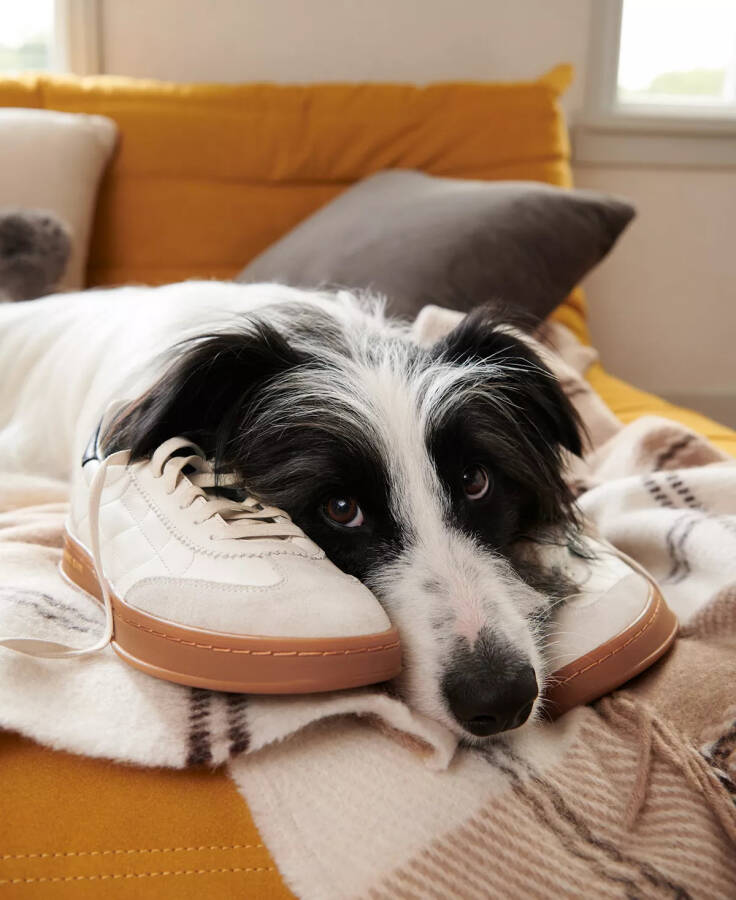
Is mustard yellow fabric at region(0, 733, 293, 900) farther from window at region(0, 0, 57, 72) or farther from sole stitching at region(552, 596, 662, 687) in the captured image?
window at region(0, 0, 57, 72)

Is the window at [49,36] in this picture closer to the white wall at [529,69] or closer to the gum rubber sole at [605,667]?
the white wall at [529,69]

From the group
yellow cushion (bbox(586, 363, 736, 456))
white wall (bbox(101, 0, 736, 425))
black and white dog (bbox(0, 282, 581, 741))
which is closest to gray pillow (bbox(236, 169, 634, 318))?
yellow cushion (bbox(586, 363, 736, 456))

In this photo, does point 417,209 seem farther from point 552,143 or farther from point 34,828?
point 34,828

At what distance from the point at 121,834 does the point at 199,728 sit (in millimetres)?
107

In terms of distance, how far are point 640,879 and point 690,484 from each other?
0.70 metres

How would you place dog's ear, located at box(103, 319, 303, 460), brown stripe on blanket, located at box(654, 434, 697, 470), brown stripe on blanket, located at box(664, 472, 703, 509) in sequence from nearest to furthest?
dog's ear, located at box(103, 319, 303, 460)
brown stripe on blanket, located at box(664, 472, 703, 509)
brown stripe on blanket, located at box(654, 434, 697, 470)

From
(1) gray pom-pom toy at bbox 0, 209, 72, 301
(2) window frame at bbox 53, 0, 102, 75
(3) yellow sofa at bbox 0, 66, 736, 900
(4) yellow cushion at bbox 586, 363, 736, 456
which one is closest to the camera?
(4) yellow cushion at bbox 586, 363, 736, 456

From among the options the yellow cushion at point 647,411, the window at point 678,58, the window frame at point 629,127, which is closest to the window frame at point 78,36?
the window frame at point 629,127

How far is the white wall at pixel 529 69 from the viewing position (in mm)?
2844

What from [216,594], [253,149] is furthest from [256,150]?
[216,594]

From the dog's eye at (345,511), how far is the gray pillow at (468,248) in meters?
0.79

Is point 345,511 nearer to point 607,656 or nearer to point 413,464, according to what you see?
point 413,464

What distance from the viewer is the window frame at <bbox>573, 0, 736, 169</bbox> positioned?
9.73 ft

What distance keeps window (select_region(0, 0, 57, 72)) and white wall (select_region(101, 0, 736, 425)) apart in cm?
25
